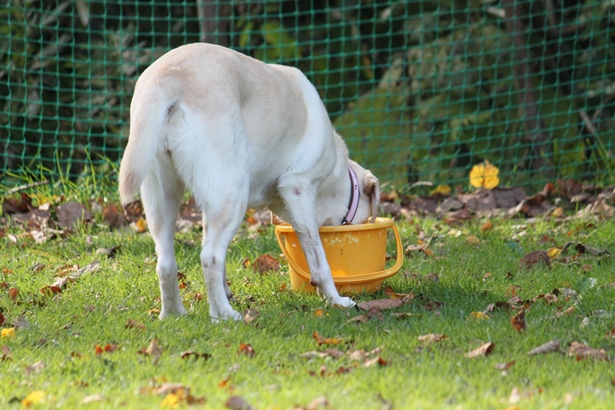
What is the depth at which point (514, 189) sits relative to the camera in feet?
22.3

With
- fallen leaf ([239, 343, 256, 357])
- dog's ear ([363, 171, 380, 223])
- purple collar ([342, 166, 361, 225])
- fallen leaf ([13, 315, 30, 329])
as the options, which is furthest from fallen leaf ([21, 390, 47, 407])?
dog's ear ([363, 171, 380, 223])

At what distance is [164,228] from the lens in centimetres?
389

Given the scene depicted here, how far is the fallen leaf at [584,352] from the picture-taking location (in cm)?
313

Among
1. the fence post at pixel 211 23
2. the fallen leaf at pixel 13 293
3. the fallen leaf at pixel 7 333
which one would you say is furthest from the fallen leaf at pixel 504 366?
the fence post at pixel 211 23

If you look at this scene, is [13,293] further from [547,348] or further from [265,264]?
[547,348]

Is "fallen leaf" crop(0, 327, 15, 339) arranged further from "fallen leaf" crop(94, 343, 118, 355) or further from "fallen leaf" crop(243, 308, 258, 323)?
"fallen leaf" crop(243, 308, 258, 323)

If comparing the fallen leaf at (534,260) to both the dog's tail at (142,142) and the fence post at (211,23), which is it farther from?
the fence post at (211,23)

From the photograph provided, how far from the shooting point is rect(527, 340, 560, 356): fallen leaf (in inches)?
127

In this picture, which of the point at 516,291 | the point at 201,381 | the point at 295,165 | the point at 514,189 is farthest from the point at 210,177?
the point at 514,189

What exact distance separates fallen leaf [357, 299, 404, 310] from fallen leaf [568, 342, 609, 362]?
0.96 metres

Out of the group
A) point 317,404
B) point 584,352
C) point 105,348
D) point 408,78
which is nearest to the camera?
point 317,404

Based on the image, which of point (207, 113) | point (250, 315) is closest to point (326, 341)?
point (250, 315)

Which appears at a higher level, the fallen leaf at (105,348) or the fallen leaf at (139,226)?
the fallen leaf at (105,348)

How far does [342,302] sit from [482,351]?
982mm
